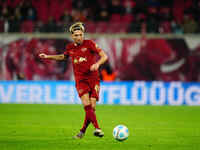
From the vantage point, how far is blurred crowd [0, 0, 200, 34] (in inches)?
930

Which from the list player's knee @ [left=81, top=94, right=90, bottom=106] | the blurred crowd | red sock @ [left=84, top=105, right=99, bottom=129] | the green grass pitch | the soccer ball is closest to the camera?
the green grass pitch

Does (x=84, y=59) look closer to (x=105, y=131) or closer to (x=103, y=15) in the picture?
(x=105, y=131)

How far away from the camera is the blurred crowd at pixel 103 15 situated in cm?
2361

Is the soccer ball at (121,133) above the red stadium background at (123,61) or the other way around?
the other way around

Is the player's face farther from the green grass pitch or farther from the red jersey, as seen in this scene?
the green grass pitch

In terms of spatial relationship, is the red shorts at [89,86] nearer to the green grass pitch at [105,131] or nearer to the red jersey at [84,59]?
the red jersey at [84,59]

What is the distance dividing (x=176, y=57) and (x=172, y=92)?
4572mm

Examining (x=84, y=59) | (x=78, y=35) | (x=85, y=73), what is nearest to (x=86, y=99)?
(x=85, y=73)

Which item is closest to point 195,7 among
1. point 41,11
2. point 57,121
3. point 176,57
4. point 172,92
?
point 176,57

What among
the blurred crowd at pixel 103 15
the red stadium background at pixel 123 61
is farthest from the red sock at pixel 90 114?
the red stadium background at pixel 123 61

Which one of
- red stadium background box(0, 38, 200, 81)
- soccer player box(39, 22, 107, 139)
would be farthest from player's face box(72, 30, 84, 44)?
red stadium background box(0, 38, 200, 81)

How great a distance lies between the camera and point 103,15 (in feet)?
79.7

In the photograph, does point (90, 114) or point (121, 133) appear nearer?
point (121, 133)

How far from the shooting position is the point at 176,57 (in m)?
26.1
